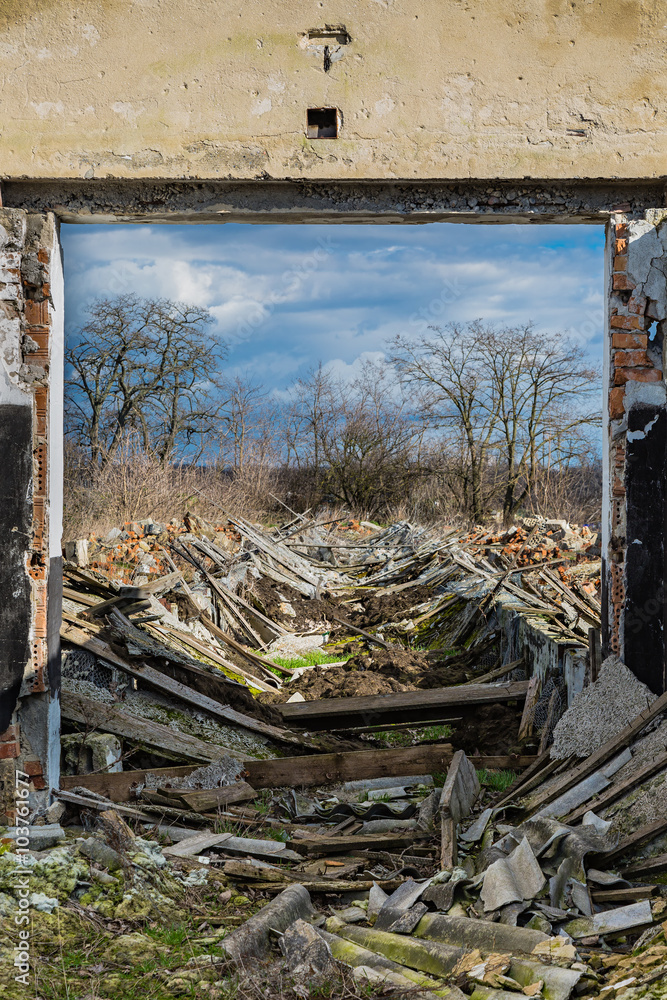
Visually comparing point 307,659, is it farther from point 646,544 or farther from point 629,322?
point 629,322

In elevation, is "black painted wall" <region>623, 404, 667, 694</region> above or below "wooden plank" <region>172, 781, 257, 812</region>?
above

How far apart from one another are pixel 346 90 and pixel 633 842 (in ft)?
14.7

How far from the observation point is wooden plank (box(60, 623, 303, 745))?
20.8ft

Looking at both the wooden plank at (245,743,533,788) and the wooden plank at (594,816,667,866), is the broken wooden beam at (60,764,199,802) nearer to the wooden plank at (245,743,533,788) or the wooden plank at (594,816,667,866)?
the wooden plank at (245,743,533,788)

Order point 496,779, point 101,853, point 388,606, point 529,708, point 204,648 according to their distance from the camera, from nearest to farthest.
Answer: point 101,853 < point 496,779 < point 529,708 < point 204,648 < point 388,606

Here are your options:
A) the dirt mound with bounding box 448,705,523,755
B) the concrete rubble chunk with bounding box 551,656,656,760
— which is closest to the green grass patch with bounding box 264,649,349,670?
the dirt mound with bounding box 448,705,523,755

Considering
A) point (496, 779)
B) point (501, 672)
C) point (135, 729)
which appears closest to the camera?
point (496, 779)

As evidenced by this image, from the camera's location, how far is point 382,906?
3.75 m

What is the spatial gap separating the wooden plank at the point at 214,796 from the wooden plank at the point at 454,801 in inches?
52.8

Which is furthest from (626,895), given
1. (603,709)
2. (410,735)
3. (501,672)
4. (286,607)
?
(286,607)

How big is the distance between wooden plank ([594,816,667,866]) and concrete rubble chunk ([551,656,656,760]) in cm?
84

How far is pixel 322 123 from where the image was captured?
465 centimetres

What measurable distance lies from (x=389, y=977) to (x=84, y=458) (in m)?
20.5

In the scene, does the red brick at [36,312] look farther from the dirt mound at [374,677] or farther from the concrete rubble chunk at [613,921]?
the dirt mound at [374,677]
